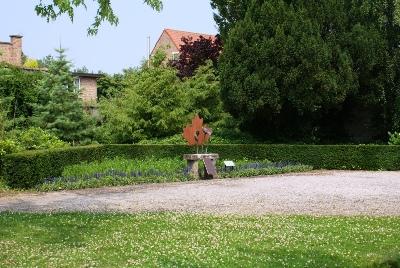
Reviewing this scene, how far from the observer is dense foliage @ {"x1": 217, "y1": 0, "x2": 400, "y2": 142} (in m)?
21.8

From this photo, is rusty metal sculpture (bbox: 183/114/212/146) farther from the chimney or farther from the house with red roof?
the house with red roof

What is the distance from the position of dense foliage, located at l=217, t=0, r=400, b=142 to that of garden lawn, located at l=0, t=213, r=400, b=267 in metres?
13.0

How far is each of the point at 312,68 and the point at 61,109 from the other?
1129cm

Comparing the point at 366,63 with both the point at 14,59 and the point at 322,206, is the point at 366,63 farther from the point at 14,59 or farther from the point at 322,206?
the point at 14,59

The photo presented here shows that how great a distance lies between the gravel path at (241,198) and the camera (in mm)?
10773

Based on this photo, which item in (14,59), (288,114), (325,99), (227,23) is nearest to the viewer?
(325,99)

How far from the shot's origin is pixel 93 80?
38312mm

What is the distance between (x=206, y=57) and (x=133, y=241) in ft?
74.4

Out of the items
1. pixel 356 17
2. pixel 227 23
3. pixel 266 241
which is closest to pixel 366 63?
pixel 356 17

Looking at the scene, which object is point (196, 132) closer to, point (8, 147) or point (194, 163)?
point (194, 163)

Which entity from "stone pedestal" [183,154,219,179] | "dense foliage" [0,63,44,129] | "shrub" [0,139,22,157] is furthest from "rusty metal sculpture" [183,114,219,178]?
"dense foliage" [0,63,44,129]

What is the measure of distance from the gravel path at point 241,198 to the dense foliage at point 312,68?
6044 mm

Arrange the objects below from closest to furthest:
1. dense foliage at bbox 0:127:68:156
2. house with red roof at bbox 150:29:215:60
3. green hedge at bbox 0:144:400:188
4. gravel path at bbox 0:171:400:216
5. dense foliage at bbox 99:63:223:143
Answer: gravel path at bbox 0:171:400:216 → dense foliage at bbox 0:127:68:156 → green hedge at bbox 0:144:400:188 → dense foliage at bbox 99:63:223:143 → house with red roof at bbox 150:29:215:60

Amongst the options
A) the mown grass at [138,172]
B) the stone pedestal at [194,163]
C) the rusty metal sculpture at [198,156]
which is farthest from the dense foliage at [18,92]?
the stone pedestal at [194,163]
